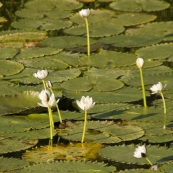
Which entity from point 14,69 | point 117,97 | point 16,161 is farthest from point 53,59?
point 16,161

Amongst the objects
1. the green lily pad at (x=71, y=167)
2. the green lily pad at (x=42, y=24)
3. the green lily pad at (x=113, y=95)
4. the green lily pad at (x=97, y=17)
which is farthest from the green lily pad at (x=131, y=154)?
the green lily pad at (x=97, y=17)

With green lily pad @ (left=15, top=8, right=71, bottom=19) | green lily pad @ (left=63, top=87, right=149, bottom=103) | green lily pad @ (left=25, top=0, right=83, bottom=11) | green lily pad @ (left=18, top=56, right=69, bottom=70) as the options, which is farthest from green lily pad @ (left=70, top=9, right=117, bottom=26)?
green lily pad @ (left=63, top=87, right=149, bottom=103)

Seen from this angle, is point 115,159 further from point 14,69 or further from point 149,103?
point 14,69

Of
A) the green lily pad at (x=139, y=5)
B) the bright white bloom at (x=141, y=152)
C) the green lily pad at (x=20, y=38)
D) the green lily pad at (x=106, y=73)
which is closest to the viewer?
the bright white bloom at (x=141, y=152)

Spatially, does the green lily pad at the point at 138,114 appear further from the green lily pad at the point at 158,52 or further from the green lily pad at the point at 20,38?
the green lily pad at the point at 20,38

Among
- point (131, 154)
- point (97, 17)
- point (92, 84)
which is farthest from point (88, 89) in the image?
point (97, 17)

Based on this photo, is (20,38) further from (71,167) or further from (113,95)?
(71,167)
